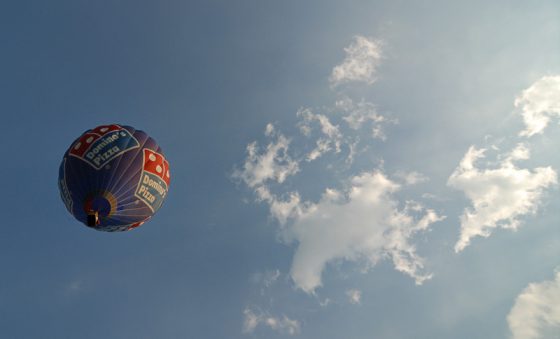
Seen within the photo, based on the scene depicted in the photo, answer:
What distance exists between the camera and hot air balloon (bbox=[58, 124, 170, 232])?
24438 mm

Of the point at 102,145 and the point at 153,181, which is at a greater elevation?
the point at 102,145

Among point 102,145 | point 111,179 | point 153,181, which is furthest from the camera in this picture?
point 153,181

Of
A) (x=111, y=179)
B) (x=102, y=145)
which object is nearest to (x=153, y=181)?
(x=111, y=179)

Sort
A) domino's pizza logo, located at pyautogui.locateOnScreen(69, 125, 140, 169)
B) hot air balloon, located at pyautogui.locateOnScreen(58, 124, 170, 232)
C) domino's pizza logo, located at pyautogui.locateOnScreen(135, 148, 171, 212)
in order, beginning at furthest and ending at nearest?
1. domino's pizza logo, located at pyautogui.locateOnScreen(135, 148, 171, 212)
2. domino's pizza logo, located at pyautogui.locateOnScreen(69, 125, 140, 169)
3. hot air balloon, located at pyautogui.locateOnScreen(58, 124, 170, 232)

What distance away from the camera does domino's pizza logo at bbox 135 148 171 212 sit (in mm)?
25938

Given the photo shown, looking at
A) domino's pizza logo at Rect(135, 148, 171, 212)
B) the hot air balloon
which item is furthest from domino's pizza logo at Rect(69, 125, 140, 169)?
domino's pizza logo at Rect(135, 148, 171, 212)

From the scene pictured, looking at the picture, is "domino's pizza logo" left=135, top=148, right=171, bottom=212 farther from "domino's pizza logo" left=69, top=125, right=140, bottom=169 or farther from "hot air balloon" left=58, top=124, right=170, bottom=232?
"domino's pizza logo" left=69, top=125, right=140, bottom=169

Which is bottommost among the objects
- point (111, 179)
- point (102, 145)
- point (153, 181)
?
point (111, 179)

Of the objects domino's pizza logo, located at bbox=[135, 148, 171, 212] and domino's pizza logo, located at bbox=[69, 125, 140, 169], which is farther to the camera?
domino's pizza logo, located at bbox=[135, 148, 171, 212]

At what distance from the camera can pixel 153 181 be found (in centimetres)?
2659

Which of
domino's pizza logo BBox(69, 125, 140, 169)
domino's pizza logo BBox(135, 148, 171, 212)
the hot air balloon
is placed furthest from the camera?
domino's pizza logo BBox(135, 148, 171, 212)

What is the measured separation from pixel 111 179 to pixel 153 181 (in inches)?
121

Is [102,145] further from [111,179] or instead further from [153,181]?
[153,181]

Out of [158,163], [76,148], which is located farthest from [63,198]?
[158,163]
